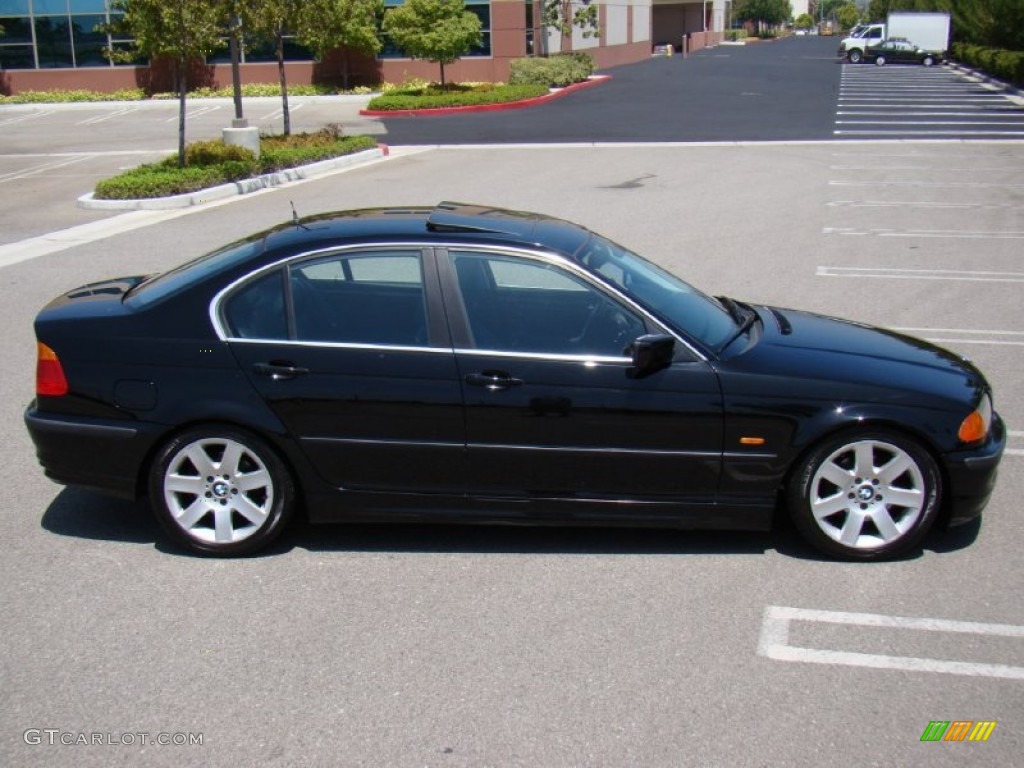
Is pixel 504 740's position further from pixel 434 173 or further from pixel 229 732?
pixel 434 173

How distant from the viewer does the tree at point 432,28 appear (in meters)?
34.8

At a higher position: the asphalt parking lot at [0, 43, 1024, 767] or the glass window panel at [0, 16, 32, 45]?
the glass window panel at [0, 16, 32, 45]

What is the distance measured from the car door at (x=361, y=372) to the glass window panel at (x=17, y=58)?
40195 millimetres

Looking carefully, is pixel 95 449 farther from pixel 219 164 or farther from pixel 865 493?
pixel 219 164

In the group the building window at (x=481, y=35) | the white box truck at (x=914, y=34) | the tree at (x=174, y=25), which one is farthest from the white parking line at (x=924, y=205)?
the white box truck at (x=914, y=34)

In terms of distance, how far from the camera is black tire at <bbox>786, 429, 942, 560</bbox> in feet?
16.5

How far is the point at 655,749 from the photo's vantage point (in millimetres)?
3779

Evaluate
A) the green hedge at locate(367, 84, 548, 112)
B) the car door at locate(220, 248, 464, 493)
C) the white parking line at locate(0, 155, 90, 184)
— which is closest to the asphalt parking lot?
the car door at locate(220, 248, 464, 493)

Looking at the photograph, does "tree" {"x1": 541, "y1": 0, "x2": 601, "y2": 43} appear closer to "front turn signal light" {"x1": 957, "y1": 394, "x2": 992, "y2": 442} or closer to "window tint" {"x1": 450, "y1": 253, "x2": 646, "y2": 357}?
"window tint" {"x1": 450, "y1": 253, "x2": 646, "y2": 357}

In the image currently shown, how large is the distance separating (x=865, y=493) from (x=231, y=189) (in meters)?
14.9

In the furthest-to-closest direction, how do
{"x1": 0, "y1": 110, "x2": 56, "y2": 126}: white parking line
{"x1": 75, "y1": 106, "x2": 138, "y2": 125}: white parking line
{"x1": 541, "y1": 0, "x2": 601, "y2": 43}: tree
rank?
{"x1": 541, "y1": 0, "x2": 601, "y2": 43}: tree, {"x1": 0, "y1": 110, "x2": 56, "y2": 126}: white parking line, {"x1": 75, "y1": 106, "x2": 138, "y2": 125}: white parking line

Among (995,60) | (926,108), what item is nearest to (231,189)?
(926,108)

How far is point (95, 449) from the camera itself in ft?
17.1

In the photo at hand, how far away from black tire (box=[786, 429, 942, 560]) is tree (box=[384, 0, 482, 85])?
105 feet
